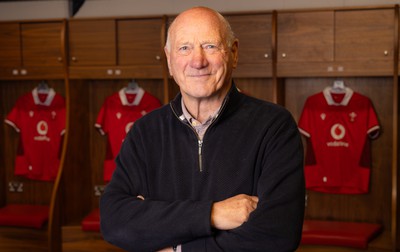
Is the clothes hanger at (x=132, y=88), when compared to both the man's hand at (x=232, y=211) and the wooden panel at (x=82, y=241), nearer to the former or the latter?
the wooden panel at (x=82, y=241)

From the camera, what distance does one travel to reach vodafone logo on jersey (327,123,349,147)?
4.63 m

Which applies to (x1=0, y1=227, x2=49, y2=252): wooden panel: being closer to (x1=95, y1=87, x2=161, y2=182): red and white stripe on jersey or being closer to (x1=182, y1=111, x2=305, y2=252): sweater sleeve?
(x1=95, y1=87, x2=161, y2=182): red and white stripe on jersey

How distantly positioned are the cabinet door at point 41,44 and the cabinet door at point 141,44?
51 cm

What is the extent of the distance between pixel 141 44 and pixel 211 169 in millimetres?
3316

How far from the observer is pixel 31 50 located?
197 inches

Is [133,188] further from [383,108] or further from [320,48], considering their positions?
[383,108]

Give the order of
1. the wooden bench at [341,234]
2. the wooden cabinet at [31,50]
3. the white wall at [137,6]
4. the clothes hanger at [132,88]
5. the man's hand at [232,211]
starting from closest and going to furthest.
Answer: the man's hand at [232,211], the wooden bench at [341,234], the white wall at [137,6], the wooden cabinet at [31,50], the clothes hanger at [132,88]

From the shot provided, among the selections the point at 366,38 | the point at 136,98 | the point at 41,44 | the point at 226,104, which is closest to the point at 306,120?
the point at 366,38

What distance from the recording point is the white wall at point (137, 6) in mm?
4715

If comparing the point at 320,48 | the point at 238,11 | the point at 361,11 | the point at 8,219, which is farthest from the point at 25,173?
the point at 361,11

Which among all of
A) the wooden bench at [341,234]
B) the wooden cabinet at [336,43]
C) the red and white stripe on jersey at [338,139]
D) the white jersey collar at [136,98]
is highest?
the wooden cabinet at [336,43]

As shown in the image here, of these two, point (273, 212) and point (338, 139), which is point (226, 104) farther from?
point (338, 139)

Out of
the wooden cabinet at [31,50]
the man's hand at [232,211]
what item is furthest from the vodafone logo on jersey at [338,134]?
the man's hand at [232,211]

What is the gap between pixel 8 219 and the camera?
4965 mm
